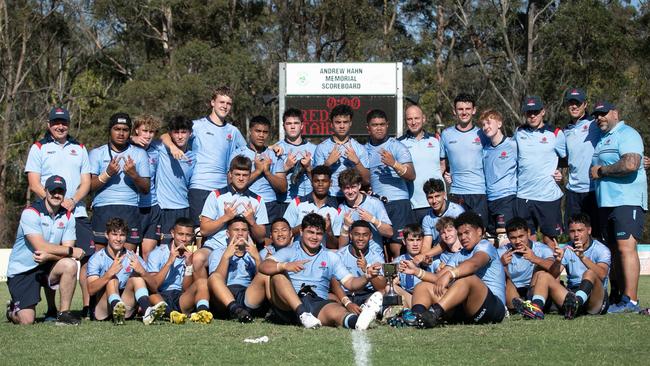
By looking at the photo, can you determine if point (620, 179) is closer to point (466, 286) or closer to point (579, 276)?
point (579, 276)

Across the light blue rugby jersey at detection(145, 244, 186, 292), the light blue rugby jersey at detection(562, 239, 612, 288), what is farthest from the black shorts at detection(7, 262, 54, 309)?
the light blue rugby jersey at detection(562, 239, 612, 288)

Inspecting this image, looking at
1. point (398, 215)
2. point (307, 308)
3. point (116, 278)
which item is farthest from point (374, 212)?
point (116, 278)

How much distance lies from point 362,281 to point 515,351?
7.43 feet

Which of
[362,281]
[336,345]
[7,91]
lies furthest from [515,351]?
[7,91]

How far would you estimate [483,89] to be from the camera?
42844mm

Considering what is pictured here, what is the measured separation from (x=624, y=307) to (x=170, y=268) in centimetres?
488

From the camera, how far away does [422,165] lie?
459 inches

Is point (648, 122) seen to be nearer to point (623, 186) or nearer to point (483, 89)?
point (483, 89)

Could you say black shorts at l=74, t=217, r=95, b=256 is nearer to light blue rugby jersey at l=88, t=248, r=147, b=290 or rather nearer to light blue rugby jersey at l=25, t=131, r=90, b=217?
light blue rugby jersey at l=25, t=131, r=90, b=217

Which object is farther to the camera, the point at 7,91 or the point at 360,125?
the point at 7,91

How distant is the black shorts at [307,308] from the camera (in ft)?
30.7

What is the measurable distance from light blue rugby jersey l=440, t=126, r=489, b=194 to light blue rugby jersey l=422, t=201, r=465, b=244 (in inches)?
20.3

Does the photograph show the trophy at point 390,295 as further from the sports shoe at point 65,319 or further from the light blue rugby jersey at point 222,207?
the sports shoe at point 65,319

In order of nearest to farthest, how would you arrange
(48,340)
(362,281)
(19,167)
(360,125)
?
(48,340)
(362,281)
(360,125)
(19,167)
